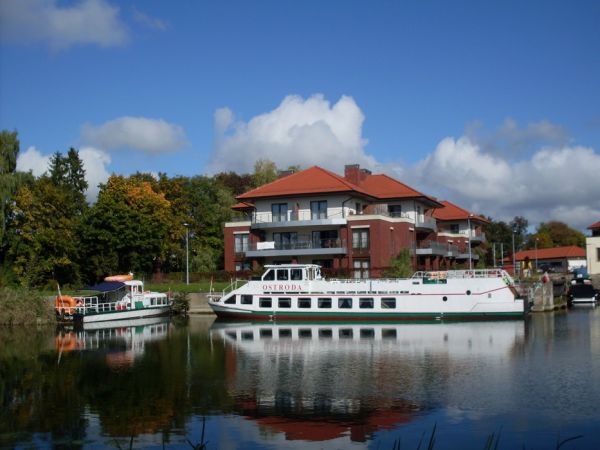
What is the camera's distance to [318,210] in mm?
69062

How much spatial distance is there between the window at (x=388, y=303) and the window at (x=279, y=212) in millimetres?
20833

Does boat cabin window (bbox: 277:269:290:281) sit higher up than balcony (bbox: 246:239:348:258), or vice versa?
balcony (bbox: 246:239:348:258)

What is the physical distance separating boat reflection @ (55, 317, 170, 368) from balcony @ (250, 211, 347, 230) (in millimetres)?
14844

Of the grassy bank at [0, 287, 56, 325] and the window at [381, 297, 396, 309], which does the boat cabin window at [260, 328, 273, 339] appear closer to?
the window at [381, 297, 396, 309]

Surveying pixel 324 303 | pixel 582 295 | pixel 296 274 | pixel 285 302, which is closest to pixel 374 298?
pixel 324 303

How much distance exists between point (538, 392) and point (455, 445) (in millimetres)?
7311

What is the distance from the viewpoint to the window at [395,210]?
7294 cm

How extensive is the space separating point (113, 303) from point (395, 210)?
30.9 meters

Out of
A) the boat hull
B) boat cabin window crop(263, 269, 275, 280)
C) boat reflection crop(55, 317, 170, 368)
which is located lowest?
boat reflection crop(55, 317, 170, 368)

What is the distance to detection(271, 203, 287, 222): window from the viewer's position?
229ft

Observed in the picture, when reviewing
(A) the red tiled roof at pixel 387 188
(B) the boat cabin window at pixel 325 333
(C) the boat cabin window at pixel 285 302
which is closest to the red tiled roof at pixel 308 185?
(A) the red tiled roof at pixel 387 188

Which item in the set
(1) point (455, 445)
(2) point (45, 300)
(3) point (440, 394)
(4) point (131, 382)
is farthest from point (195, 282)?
(1) point (455, 445)

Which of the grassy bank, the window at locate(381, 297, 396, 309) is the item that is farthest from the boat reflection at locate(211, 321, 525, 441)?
the grassy bank

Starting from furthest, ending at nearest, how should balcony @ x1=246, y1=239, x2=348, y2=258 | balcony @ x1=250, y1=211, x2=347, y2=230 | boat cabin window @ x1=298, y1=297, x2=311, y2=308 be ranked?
balcony @ x1=250, y1=211, x2=347, y2=230, balcony @ x1=246, y1=239, x2=348, y2=258, boat cabin window @ x1=298, y1=297, x2=311, y2=308
